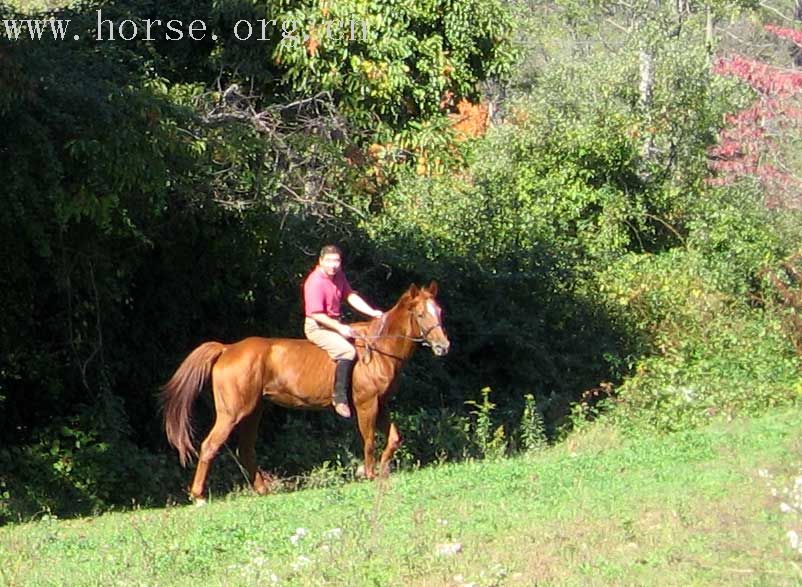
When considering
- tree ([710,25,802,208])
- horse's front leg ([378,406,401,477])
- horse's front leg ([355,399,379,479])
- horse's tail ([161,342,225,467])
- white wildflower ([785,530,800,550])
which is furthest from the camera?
tree ([710,25,802,208])

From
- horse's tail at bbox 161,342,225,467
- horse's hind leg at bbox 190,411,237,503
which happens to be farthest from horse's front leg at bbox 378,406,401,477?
horse's tail at bbox 161,342,225,467

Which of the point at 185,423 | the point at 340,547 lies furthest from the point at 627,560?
the point at 185,423

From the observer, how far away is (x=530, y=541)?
935 centimetres

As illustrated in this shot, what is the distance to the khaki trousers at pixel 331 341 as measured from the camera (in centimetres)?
1498

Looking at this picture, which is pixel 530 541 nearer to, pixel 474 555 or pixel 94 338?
pixel 474 555

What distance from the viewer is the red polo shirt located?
576 inches

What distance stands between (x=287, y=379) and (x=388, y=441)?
1.35 m

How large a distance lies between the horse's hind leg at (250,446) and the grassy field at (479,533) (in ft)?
4.20

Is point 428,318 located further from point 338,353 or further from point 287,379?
point 287,379

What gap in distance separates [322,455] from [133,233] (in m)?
4.68

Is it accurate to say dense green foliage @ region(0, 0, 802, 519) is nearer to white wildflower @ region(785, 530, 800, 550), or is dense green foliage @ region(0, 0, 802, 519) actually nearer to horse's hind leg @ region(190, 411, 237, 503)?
horse's hind leg @ region(190, 411, 237, 503)

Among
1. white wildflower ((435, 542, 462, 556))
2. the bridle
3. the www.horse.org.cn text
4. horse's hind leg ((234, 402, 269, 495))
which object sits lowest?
horse's hind leg ((234, 402, 269, 495))

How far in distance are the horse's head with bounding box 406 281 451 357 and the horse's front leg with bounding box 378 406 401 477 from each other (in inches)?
45.2

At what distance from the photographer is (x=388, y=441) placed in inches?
594
